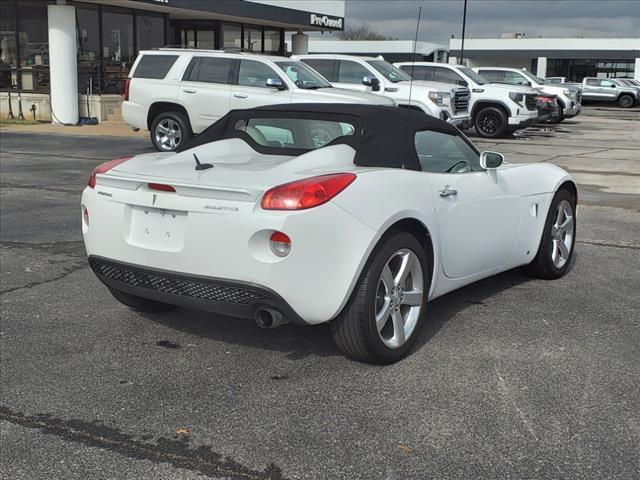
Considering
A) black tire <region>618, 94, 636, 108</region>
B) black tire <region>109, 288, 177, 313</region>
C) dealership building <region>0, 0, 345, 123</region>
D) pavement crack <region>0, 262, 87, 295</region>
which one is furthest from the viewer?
black tire <region>618, 94, 636, 108</region>

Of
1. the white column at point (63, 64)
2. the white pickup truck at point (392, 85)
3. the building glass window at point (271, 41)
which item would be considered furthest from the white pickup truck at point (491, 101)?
the building glass window at point (271, 41)

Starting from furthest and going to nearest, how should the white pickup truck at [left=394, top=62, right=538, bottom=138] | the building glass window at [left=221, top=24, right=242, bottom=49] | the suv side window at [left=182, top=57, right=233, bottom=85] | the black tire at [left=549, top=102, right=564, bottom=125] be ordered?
the building glass window at [left=221, top=24, right=242, bottom=49] → the black tire at [left=549, top=102, right=564, bottom=125] → the white pickup truck at [left=394, top=62, right=538, bottom=138] → the suv side window at [left=182, top=57, right=233, bottom=85]

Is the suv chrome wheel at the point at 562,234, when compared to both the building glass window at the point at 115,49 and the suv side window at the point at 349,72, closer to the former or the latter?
the suv side window at the point at 349,72

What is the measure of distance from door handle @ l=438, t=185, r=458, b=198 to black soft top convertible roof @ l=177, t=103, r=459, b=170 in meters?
0.20

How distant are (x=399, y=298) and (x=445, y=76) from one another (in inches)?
720

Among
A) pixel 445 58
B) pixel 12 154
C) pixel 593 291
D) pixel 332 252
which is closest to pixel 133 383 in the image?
pixel 332 252

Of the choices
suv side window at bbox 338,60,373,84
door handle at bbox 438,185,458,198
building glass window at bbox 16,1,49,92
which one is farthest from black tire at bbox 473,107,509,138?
door handle at bbox 438,185,458,198

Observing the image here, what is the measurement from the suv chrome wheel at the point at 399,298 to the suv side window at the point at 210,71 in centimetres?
1120

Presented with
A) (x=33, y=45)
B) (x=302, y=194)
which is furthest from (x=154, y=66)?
(x=302, y=194)

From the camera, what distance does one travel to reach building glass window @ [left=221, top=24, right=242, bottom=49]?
3070 cm

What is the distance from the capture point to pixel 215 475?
308cm

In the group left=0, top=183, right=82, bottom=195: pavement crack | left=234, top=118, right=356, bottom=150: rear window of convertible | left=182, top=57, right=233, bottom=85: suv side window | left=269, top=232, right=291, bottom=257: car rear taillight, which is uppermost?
left=182, top=57, right=233, bottom=85: suv side window

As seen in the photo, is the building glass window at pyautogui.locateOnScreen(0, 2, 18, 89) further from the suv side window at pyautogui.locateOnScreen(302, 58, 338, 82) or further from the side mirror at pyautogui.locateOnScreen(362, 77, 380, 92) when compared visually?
the side mirror at pyautogui.locateOnScreen(362, 77, 380, 92)

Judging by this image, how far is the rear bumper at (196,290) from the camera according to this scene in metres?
3.84
